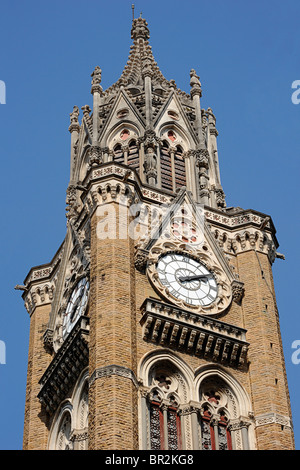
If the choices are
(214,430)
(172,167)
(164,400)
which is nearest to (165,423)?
(164,400)

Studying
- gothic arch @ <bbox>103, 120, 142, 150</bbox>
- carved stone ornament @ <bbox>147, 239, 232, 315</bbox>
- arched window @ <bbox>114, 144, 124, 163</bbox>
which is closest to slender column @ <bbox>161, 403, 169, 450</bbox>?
carved stone ornament @ <bbox>147, 239, 232, 315</bbox>

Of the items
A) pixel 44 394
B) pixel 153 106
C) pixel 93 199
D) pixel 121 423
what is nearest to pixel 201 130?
pixel 153 106

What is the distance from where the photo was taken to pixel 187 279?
44.4m

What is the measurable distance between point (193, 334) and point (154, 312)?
56.4 inches

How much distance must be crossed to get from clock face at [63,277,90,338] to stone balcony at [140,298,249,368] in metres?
2.80

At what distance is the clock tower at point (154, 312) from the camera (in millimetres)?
40500

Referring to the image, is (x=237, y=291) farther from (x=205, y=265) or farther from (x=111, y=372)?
(x=111, y=372)

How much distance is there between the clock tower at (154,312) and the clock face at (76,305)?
0.08 metres

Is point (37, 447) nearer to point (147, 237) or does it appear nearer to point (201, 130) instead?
point (147, 237)

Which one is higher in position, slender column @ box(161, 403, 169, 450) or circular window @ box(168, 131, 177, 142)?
circular window @ box(168, 131, 177, 142)

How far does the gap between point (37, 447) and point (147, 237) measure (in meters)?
7.82

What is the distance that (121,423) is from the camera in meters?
38.4

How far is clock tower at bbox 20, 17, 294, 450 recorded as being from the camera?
1594 inches

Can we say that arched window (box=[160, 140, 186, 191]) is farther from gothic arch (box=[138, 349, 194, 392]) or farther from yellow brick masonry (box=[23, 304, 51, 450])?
gothic arch (box=[138, 349, 194, 392])
